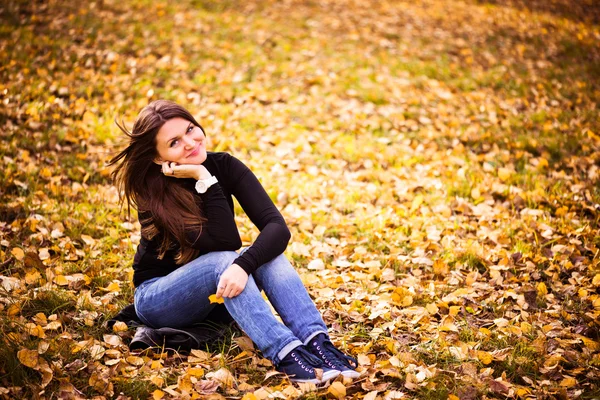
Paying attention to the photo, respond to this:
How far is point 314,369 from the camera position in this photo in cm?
242

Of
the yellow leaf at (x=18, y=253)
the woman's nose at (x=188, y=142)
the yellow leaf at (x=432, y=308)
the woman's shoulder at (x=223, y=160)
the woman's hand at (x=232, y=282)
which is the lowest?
the yellow leaf at (x=432, y=308)

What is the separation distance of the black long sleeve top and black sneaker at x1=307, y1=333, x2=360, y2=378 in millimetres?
488

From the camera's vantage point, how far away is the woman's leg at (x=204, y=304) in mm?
2502

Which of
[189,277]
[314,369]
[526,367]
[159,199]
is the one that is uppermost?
[159,199]

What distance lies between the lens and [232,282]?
96.8 inches

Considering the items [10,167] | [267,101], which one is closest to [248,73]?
[267,101]

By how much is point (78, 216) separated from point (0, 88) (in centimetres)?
265

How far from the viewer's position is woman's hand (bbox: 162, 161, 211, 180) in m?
2.71

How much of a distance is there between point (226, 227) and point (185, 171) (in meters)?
0.37

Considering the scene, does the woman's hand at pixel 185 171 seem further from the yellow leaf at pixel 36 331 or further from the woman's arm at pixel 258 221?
the yellow leaf at pixel 36 331

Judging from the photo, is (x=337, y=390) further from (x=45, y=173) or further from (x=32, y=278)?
(x=45, y=173)

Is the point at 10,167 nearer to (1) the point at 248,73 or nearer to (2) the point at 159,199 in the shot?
(2) the point at 159,199

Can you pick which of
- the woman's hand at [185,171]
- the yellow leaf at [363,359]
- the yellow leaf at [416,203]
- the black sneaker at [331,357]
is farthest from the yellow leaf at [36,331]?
the yellow leaf at [416,203]

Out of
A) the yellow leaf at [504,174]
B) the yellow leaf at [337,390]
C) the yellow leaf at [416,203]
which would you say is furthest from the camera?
the yellow leaf at [504,174]
